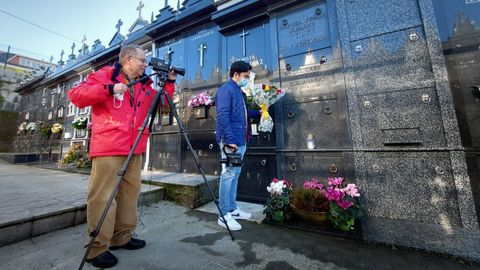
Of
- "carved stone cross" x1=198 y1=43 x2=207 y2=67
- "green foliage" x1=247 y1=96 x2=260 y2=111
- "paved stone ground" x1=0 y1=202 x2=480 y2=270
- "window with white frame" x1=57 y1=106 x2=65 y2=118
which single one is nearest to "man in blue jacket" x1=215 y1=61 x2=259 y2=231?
"paved stone ground" x1=0 y1=202 x2=480 y2=270

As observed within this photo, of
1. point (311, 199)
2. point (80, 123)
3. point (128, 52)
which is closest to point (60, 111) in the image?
point (80, 123)

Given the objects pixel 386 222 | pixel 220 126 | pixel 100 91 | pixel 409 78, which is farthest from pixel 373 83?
pixel 100 91

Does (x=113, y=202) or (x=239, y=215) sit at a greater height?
(x=113, y=202)

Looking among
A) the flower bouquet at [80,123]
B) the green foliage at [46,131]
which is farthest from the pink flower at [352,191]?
the green foliage at [46,131]

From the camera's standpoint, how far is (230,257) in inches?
81.0

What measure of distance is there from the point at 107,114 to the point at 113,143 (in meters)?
0.32

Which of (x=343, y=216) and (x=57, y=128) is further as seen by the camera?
(x=57, y=128)

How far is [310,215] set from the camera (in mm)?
2891

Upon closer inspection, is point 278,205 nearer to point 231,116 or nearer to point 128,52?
point 231,116

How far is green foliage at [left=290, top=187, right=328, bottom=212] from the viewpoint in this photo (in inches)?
115

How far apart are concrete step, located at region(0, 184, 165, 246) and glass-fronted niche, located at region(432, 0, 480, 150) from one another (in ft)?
18.1

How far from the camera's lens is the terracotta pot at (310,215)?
9.32 ft

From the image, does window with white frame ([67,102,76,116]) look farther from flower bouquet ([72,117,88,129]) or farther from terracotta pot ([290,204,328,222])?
terracotta pot ([290,204,328,222])

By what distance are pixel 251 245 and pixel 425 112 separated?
3.20 metres
